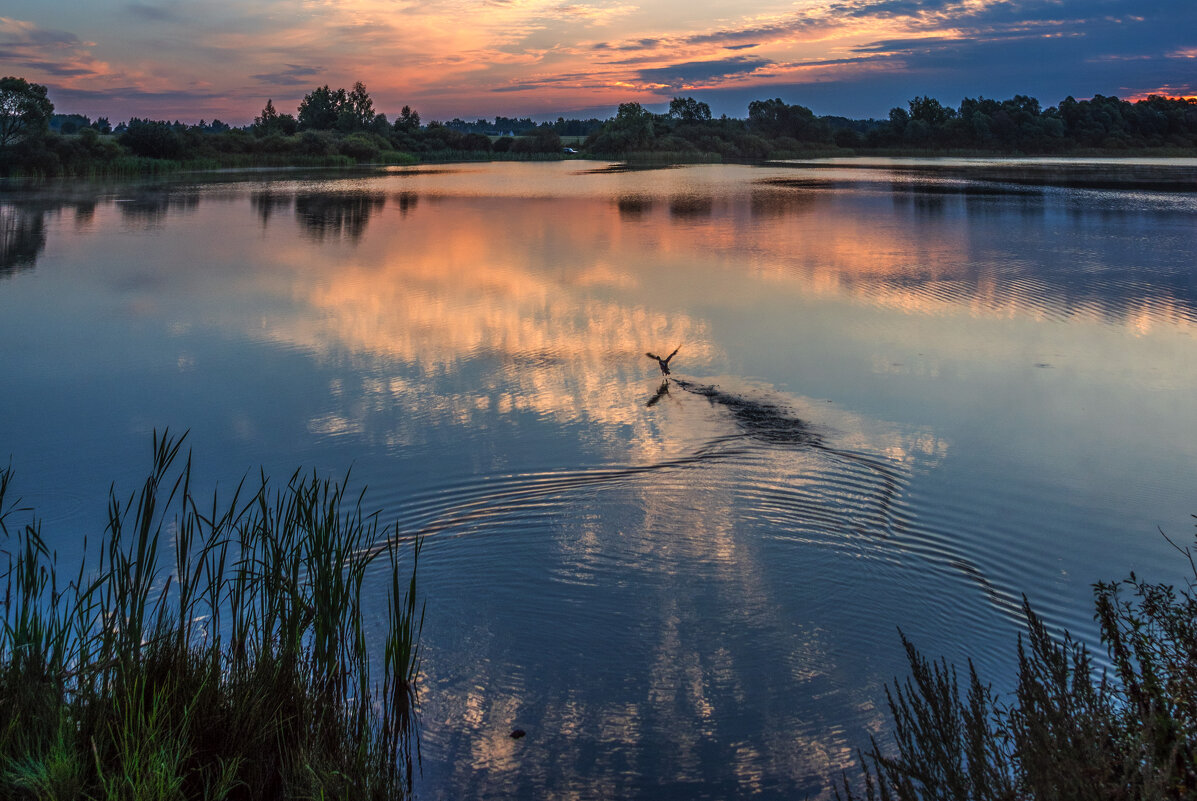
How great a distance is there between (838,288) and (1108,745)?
36.9 ft

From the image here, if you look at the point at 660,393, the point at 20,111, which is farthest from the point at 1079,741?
the point at 20,111

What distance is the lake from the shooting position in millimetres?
3824

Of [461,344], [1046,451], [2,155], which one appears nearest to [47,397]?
[461,344]

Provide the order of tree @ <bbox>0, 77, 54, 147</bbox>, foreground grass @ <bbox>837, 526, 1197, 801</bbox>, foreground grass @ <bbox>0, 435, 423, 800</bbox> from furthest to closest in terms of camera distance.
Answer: tree @ <bbox>0, 77, 54, 147</bbox>, foreground grass @ <bbox>0, 435, 423, 800</bbox>, foreground grass @ <bbox>837, 526, 1197, 801</bbox>

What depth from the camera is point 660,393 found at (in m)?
7.90

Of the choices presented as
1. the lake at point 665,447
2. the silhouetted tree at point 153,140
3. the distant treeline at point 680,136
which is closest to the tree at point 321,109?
the distant treeline at point 680,136

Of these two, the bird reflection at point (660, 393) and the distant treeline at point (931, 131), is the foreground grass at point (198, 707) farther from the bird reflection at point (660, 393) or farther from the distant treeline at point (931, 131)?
the distant treeline at point (931, 131)

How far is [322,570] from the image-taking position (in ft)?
11.1

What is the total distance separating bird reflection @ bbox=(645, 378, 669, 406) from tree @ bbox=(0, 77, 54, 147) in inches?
1555

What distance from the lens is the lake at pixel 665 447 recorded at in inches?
151

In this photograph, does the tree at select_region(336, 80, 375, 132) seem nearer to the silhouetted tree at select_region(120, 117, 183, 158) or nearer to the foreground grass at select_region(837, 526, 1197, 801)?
the silhouetted tree at select_region(120, 117, 183, 158)

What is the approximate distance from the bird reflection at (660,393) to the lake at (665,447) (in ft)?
0.10

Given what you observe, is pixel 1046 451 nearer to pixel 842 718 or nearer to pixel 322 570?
pixel 842 718

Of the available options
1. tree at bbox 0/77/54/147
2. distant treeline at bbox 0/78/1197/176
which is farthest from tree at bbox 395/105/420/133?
tree at bbox 0/77/54/147
